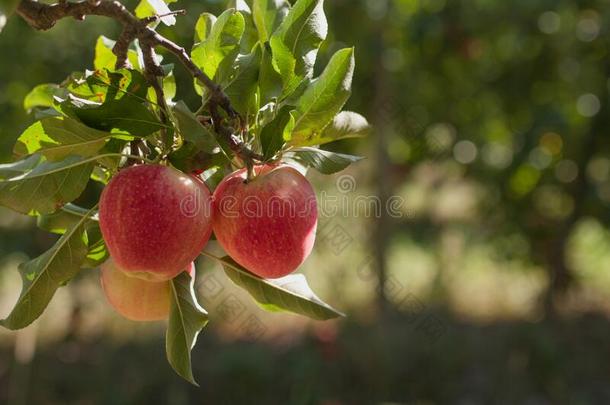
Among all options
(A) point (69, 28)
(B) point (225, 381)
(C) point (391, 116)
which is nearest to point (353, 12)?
(C) point (391, 116)

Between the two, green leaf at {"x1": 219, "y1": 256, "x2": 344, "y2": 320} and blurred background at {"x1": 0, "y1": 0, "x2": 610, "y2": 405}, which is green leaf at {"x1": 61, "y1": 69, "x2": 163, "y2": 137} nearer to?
green leaf at {"x1": 219, "y1": 256, "x2": 344, "y2": 320}

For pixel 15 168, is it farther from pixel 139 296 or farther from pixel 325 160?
pixel 325 160

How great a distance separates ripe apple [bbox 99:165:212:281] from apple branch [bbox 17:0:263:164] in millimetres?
61

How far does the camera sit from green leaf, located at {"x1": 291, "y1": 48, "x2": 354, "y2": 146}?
2.53 feet

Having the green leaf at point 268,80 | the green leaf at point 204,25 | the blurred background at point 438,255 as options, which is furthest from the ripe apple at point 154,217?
the blurred background at point 438,255

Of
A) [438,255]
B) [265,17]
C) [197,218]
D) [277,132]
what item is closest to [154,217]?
[197,218]

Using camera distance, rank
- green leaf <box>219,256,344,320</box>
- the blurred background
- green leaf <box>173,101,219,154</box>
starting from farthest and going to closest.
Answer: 1. the blurred background
2. green leaf <box>219,256,344,320</box>
3. green leaf <box>173,101,219,154</box>

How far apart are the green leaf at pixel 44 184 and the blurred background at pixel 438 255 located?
2.44 metres

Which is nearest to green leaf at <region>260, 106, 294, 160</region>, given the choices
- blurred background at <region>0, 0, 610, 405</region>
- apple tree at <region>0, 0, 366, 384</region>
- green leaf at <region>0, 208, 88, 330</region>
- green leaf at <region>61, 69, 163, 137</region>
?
apple tree at <region>0, 0, 366, 384</region>

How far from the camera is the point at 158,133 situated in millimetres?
806

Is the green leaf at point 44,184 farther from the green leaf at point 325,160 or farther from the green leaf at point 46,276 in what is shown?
the green leaf at point 325,160

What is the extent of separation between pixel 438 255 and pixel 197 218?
12.9ft

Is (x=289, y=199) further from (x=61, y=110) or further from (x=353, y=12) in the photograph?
(x=353, y=12)

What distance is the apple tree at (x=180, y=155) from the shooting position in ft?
2.38
